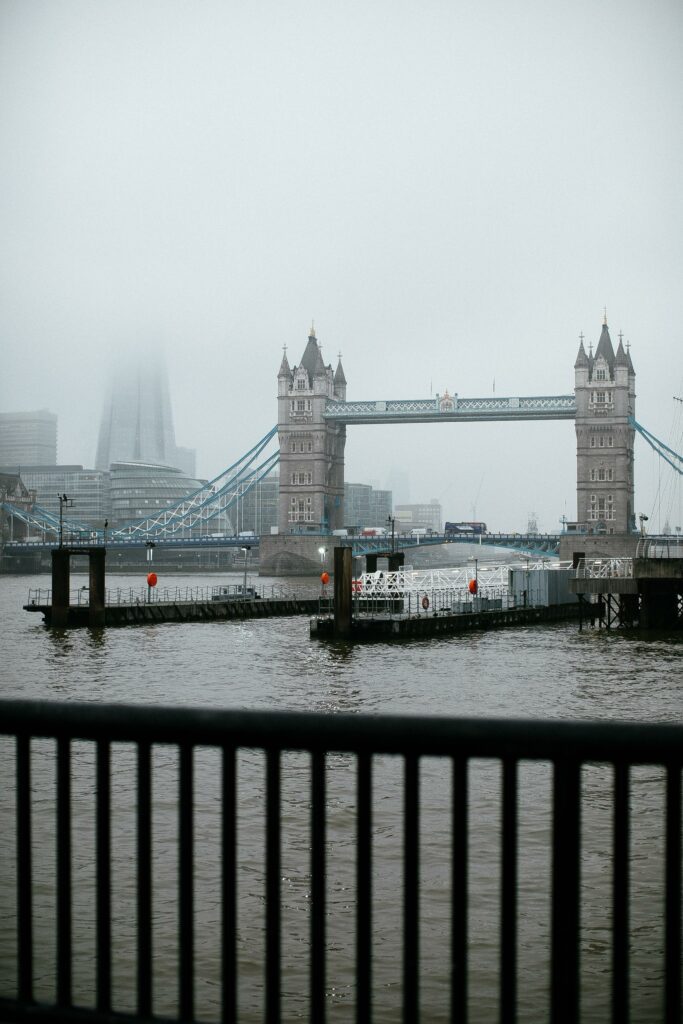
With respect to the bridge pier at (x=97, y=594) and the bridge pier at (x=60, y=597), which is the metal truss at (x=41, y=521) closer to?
the bridge pier at (x=60, y=597)

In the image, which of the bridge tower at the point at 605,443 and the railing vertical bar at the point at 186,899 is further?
the bridge tower at the point at 605,443

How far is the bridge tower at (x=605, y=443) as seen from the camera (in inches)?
4500

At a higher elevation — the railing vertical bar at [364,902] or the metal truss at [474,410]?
the metal truss at [474,410]

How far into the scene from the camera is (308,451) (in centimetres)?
12375

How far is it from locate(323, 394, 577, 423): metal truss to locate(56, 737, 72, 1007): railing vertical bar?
373 feet

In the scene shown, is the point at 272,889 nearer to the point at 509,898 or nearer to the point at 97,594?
the point at 509,898

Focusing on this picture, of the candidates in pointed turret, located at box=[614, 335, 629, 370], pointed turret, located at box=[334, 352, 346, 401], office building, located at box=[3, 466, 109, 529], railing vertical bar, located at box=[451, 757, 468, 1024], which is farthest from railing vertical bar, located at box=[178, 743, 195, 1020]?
office building, located at box=[3, 466, 109, 529]

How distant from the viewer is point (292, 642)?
40594 millimetres

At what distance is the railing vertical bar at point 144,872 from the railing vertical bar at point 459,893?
2.66 feet

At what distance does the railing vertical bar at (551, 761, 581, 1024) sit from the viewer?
2859 mm

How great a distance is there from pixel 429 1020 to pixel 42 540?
122876 millimetres

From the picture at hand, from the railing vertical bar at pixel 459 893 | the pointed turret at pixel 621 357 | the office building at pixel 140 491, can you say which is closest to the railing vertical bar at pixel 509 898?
the railing vertical bar at pixel 459 893

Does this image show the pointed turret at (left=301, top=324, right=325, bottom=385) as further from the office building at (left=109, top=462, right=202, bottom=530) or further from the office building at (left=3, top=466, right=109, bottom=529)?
the office building at (left=3, top=466, right=109, bottom=529)

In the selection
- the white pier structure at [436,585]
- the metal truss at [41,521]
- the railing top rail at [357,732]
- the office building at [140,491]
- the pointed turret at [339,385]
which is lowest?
the white pier structure at [436,585]
